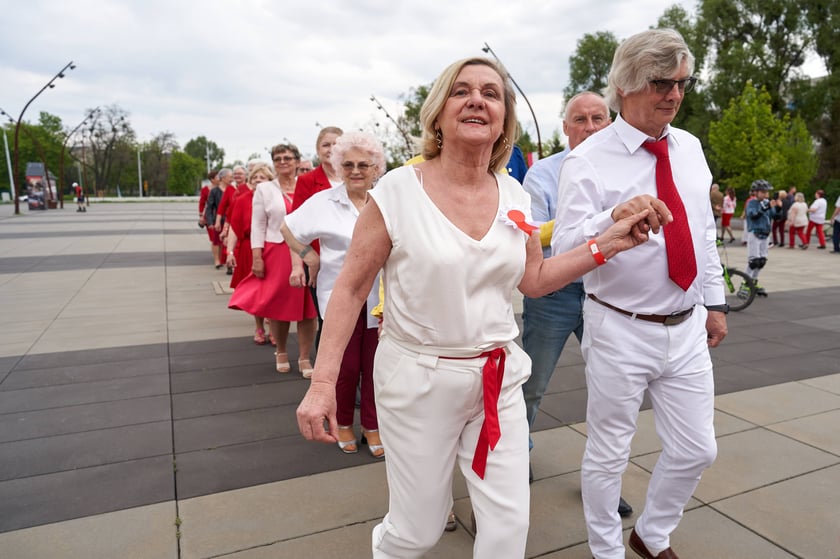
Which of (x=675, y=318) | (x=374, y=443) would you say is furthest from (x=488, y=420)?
(x=374, y=443)

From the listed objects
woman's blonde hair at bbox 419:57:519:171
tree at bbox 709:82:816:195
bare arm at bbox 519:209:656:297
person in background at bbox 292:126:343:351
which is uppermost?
tree at bbox 709:82:816:195

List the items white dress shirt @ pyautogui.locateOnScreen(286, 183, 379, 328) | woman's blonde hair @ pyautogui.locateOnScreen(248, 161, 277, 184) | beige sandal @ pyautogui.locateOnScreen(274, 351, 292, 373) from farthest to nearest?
woman's blonde hair @ pyautogui.locateOnScreen(248, 161, 277, 184)
beige sandal @ pyautogui.locateOnScreen(274, 351, 292, 373)
white dress shirt @ pyautogui.locateOnScreen(286, 183, 379, 328)

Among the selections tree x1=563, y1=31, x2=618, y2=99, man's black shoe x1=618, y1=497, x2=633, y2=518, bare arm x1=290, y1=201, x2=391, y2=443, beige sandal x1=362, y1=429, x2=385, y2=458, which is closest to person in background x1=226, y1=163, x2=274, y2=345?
beige sandal x1=362, y1=429, x2=385, y2=458

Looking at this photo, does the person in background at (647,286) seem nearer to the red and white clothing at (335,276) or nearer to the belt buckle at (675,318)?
the belt buckle at (675,318)

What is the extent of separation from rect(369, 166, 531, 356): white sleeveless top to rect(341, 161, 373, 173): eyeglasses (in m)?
2.05

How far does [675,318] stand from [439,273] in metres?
1.11

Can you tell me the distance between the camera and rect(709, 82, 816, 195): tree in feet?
98.3

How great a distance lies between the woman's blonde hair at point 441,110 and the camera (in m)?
1.96

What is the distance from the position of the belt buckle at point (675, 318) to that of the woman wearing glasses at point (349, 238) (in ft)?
6.16

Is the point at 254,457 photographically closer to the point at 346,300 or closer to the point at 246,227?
the point at 346,300

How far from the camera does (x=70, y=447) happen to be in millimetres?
3840

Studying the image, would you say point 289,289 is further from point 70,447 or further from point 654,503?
point 654,503

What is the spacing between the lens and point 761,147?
3012 centimetres

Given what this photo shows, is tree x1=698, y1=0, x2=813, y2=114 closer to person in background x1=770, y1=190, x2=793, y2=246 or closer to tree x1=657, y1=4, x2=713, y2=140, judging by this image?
tree x1=657, y1=4, x2=713, y2=140
